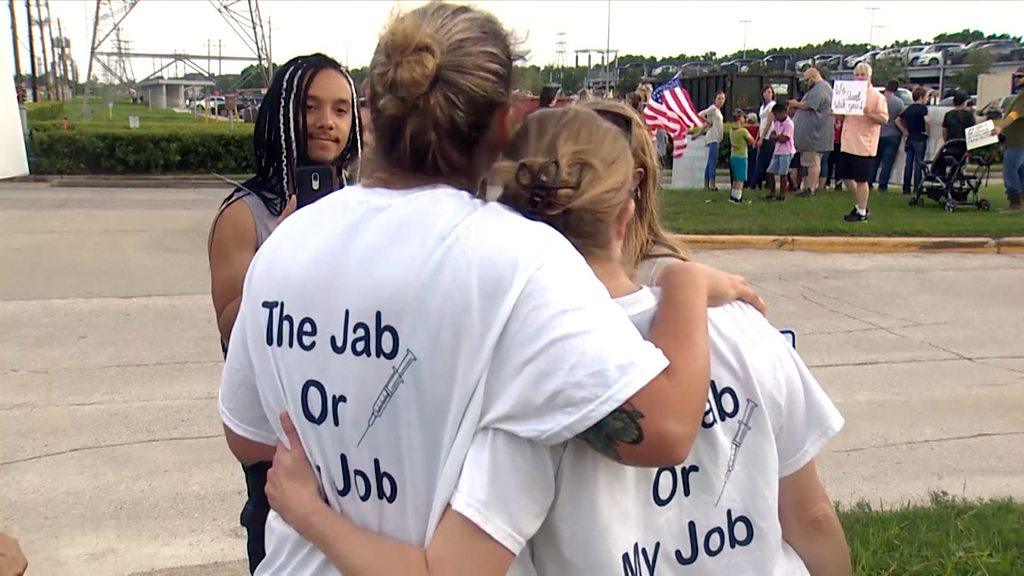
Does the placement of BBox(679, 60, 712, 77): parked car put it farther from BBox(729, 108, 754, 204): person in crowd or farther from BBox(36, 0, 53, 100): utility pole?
BBox(36, 0, 53, 100): utility pole

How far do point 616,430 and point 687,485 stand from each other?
31cm

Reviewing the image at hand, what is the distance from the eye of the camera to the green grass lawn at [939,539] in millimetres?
3062

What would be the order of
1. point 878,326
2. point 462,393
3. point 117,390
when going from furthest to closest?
point 878,326, point 117,390, point 462,393

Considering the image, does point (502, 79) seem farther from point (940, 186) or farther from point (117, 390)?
point (940, 186)

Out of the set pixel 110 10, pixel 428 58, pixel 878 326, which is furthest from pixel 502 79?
pixel 110 10

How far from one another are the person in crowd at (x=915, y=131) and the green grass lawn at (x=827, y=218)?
0.55m

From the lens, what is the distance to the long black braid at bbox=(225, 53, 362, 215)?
2.56m

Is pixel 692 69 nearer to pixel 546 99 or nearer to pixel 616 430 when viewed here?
pixel 546 99

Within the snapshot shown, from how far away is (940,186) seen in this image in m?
12.9

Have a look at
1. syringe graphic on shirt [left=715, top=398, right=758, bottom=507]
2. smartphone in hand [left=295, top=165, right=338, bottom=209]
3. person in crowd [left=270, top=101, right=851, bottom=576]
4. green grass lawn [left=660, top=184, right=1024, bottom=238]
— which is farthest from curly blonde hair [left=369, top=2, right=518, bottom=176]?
green grass lawn [left=660, top=184, right=1024, bottom=238]

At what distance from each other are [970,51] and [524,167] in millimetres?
64194

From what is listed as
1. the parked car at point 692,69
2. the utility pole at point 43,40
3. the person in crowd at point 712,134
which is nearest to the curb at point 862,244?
the person in crowd at point 712,134

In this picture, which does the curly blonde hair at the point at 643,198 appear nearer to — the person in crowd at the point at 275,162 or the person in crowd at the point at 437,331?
the person in crowd at the point at 437,331

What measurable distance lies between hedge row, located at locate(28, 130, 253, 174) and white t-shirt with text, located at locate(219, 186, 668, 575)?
59.5ft
